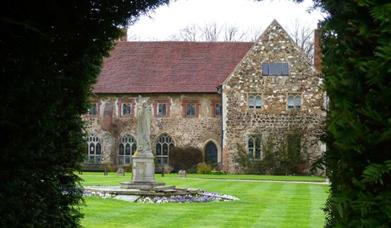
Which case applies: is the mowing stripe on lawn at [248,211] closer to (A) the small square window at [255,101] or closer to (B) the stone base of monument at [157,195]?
(B) the stone base of monument at [157,195]

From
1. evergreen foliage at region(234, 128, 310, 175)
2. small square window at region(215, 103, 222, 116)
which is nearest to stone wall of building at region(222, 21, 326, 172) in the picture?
evergreen foliage at region(234, 128, 310, 175)

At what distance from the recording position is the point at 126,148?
40688 mm

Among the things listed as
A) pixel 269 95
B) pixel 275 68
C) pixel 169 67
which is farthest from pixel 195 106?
pixel 275 68

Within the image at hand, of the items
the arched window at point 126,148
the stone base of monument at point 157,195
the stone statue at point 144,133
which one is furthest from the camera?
the arched window at point 126,148

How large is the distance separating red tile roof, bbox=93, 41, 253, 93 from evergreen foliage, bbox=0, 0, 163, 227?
32.0m

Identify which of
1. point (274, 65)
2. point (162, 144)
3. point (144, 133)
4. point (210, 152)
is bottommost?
point (210, 152)

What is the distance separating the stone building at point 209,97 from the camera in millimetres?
38438

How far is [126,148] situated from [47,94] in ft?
113

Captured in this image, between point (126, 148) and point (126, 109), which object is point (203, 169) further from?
point (126, 109)

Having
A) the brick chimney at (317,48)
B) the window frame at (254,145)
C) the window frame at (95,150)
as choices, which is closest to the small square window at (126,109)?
→ the window frame at (95,150)

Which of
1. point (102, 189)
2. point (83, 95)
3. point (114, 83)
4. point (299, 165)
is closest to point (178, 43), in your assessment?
point (114, 83)

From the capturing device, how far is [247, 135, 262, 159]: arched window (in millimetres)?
38656

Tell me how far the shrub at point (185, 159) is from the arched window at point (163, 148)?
0.81m

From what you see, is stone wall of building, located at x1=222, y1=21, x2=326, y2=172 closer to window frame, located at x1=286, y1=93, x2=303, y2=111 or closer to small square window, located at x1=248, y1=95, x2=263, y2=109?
window frame, located at x1=286, y1=93, x2=303, y2=111
